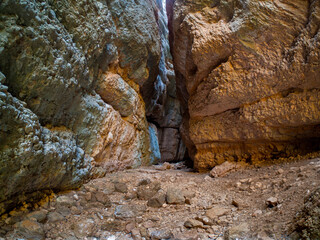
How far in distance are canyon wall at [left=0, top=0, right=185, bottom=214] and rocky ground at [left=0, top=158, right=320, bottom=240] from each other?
38cm

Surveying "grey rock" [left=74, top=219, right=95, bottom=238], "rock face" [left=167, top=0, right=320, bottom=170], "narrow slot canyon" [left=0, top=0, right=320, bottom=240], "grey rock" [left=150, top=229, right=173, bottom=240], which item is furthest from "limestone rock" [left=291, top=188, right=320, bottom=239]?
"rock face" [left=167, top=0, right=320, bottom=170]

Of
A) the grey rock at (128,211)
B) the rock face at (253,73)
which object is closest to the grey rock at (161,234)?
the grey rock at (128,211)

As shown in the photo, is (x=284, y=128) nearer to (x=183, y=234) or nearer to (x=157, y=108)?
(x=183, y=234)

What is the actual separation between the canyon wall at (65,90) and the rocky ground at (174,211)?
1.25ft

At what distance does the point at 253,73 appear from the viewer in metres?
3.81

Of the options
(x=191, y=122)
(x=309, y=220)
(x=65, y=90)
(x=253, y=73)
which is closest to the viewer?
(x=309, y=220)

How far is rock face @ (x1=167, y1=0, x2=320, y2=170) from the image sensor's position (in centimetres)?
333

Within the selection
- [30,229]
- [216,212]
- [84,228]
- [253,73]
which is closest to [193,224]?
[216,212]

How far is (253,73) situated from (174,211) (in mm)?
2891

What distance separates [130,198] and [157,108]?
8.46 m

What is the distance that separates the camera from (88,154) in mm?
4051

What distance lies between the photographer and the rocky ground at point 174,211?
203 centimetres

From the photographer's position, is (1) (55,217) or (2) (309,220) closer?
(2) (309,220)

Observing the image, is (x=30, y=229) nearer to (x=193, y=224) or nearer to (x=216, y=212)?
(x=193, y=224)
